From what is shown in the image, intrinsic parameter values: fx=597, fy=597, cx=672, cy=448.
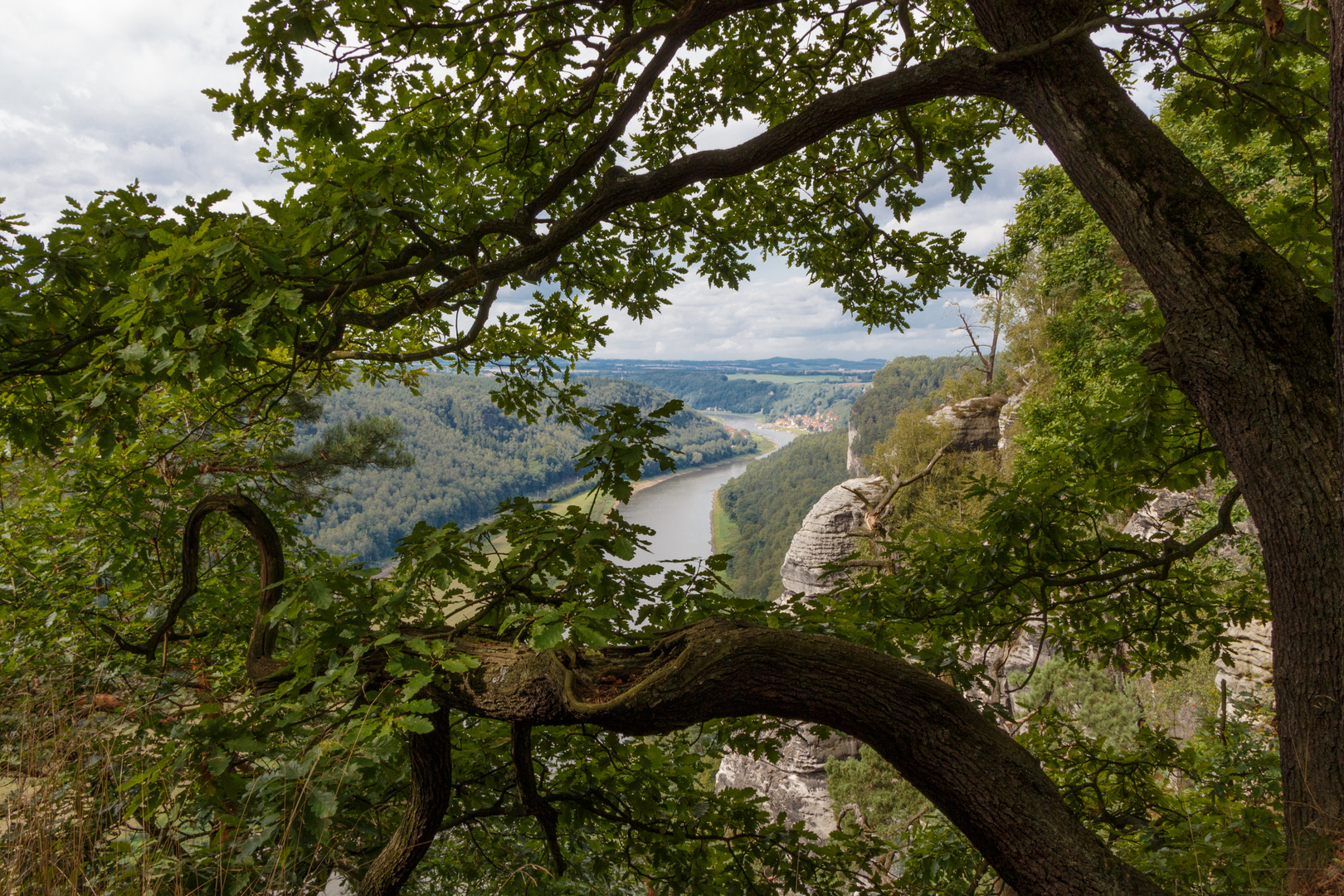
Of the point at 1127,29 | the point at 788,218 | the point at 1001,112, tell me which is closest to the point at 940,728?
the point at 1127,29

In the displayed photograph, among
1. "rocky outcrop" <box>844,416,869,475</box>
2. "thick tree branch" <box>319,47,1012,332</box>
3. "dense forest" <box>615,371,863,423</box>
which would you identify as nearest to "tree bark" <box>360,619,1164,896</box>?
"thick tree branch" <box>319,47,1012,332</box>

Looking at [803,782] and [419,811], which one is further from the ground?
[419,811]

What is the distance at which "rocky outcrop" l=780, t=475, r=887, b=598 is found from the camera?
24.3 m

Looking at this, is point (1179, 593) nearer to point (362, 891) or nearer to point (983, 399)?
point (362, 891)

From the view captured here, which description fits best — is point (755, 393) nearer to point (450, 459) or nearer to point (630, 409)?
point (450, 459)

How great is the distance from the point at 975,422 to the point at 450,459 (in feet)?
148

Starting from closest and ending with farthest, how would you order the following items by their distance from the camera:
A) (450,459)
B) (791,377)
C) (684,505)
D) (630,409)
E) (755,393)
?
(630,409) → (450,459) → (684,505) → (755,393) → (791,377)

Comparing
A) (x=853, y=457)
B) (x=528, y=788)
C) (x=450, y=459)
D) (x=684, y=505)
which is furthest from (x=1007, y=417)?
(x=450, y=459)

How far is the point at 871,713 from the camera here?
5.98ft

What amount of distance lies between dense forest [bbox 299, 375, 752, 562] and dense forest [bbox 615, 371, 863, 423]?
13.6 meters

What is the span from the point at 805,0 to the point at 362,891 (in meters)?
5.64

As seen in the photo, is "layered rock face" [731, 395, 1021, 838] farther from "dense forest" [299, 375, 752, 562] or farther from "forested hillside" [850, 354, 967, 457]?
"dense forest" [299, 375, 752, 562]

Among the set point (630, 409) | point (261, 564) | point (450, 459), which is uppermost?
point (630, 409)

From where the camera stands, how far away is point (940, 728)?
72.1 inches
